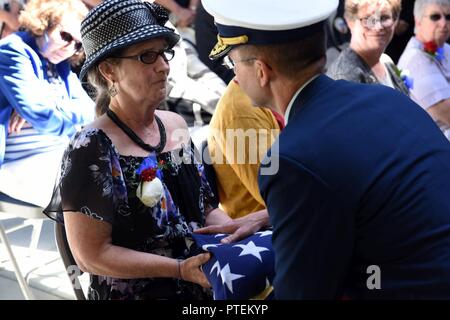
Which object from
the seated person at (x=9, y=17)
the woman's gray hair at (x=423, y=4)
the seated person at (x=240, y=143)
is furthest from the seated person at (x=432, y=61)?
the seated person at (x=9, y=17)

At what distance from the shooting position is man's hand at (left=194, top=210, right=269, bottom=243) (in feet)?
6.13

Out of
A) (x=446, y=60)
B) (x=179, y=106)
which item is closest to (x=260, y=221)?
(x=179, y=106)

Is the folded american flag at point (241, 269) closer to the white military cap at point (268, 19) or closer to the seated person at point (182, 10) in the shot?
the white military cap at point (268, 19)

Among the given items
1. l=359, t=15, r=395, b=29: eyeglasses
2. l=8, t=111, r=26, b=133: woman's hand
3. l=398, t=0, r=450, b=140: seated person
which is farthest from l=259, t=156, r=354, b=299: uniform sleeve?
l=398, t=0, r=450, b=140: seated person

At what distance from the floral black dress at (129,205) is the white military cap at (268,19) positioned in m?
0.52

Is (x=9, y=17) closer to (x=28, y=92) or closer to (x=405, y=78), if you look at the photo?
(x=28, y=92)

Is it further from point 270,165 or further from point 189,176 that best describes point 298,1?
point 189,176

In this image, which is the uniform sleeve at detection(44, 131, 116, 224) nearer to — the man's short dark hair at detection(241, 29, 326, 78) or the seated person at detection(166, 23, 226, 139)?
the man's short dark hair at detection(241, 29, 326, 78)

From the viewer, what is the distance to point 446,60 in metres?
4.27

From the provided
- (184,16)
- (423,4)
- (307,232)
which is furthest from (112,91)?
(423,4)

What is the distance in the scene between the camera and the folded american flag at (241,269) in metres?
1.67

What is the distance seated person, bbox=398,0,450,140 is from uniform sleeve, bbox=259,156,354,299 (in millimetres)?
2846
